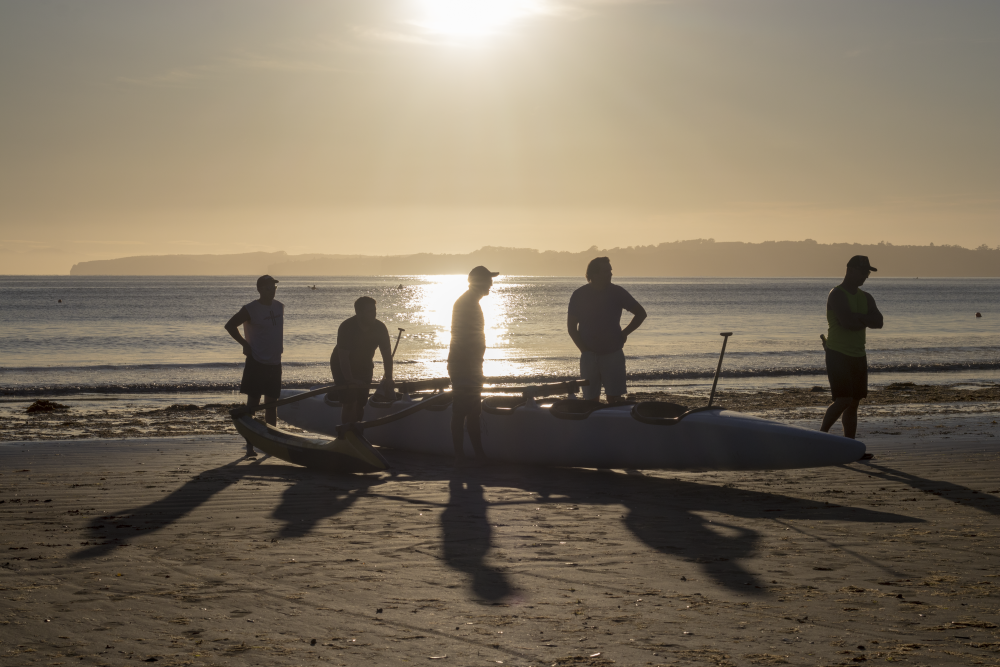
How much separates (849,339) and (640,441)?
2067 mm

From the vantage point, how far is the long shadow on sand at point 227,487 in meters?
5.26

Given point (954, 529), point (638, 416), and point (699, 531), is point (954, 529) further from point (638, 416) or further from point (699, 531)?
point (638, 416)

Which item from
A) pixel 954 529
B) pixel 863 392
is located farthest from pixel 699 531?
pixel 863 392

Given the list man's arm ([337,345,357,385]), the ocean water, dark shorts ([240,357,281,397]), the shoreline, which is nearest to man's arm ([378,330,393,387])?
man's arm ([337,345,357,385])

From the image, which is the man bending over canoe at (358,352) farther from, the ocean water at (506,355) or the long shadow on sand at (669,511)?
the ocean water at (506,355)

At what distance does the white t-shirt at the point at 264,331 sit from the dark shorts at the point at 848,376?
5169 millimetres

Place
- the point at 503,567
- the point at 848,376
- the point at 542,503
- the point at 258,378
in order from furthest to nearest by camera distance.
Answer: the point at 258,378 → the point at 848,376 → the point at 542,503 → the point at 503,567

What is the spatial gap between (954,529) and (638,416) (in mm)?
2643

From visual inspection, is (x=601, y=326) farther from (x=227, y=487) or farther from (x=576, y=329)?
(x=227, y=487)

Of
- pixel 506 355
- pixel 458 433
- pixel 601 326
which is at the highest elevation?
pixel 601 326

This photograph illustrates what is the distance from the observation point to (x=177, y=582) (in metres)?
4.20

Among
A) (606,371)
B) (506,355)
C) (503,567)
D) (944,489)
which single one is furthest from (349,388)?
(506,355)

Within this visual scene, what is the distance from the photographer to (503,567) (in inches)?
175

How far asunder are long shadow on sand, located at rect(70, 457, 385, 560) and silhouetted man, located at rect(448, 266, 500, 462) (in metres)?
0.91
